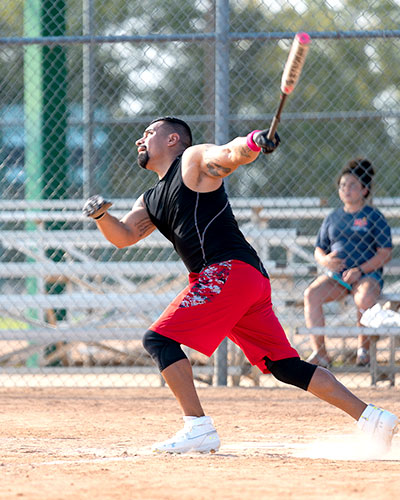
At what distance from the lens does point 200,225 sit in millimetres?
4391

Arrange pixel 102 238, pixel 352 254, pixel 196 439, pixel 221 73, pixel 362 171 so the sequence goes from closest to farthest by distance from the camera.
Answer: pixel 196 439 < pixel 221 73 < pixel 352 254 < pixel 362 171 < pixel 102 238

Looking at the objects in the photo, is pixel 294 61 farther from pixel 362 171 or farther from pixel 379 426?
pixel 362 171

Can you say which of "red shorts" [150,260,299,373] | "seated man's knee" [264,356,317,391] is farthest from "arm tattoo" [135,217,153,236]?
"seated man's knee" [264,356,317,391]

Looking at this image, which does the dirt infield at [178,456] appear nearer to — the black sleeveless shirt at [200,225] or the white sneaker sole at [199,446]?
the white sneaker sole at [199,446]

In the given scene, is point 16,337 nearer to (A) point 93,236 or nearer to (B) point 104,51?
(A) point 93,236

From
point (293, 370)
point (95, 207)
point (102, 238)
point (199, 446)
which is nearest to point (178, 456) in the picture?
point (199, 446)

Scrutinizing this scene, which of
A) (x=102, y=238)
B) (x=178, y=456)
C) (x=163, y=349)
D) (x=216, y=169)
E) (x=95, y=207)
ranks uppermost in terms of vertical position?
(x=216, y=169)

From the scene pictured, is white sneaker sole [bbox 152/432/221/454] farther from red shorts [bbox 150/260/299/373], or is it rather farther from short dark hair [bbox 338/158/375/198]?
short dark hair [bbox 338/158/375/198]

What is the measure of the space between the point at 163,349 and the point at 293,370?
2.13ft

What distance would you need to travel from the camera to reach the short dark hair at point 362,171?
7.70 m

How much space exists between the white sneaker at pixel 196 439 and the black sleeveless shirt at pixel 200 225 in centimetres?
73

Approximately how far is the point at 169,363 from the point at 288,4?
3.98m

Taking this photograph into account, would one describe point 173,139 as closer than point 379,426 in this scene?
No

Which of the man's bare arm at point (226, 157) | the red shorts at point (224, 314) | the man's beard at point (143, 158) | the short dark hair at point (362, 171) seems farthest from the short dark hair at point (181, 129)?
the short dark hair at point (362, 171)
